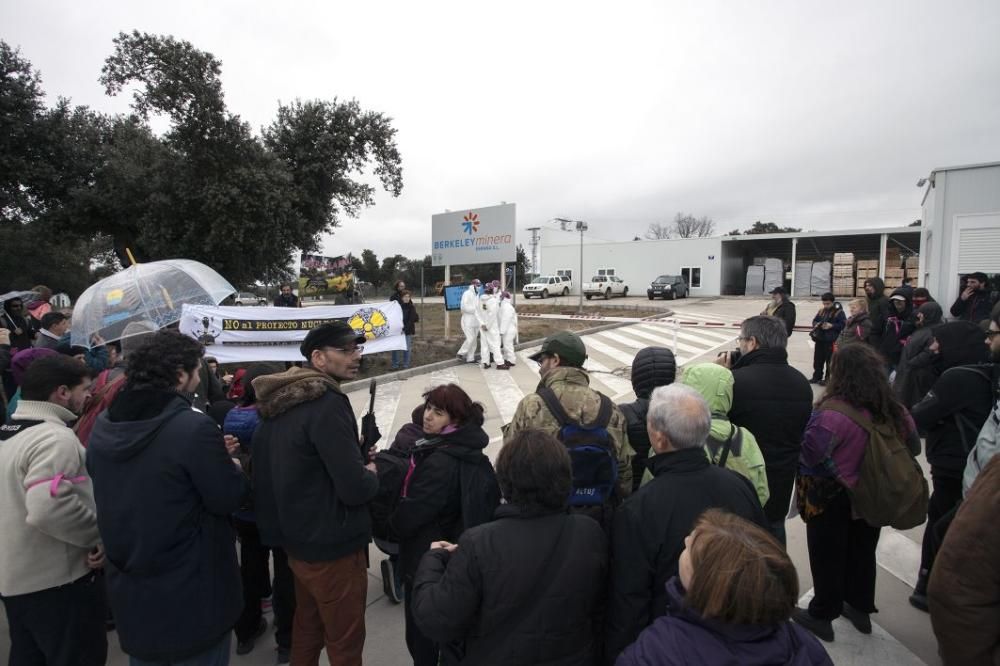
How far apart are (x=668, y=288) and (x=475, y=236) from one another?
24148 millimetres

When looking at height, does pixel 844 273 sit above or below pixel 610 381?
above

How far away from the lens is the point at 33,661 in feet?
7.55

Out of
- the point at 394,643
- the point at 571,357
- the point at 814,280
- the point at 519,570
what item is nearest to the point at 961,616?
the point at 519,570

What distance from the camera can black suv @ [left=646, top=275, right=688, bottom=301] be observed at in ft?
117

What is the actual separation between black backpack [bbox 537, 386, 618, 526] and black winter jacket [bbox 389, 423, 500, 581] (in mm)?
369

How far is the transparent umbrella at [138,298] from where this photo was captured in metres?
5.23

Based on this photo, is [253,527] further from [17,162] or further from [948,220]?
[17,162]

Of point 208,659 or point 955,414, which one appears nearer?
point 208,659

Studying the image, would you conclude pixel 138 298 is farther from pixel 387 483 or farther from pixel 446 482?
pixel 446 482

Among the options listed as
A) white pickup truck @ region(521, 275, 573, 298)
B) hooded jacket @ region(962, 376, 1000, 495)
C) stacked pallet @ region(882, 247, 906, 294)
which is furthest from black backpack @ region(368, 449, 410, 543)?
stacked pallet @ region(882, 247, 906, 294)

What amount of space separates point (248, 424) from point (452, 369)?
8.37 meters

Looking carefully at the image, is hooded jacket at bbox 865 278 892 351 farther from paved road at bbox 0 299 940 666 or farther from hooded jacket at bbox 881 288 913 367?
paved road at bbox 0 299 940 666

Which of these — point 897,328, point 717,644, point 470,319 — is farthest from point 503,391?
point 717,644

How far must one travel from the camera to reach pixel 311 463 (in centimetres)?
218
